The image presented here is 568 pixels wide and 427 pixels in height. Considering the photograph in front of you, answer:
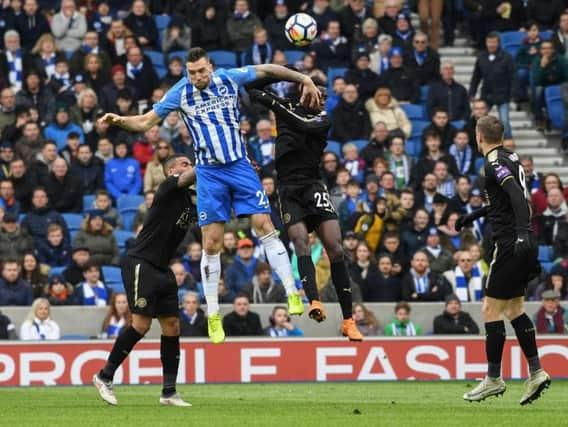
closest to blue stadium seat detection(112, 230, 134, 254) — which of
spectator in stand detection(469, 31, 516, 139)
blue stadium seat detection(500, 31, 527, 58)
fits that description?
spectator in stand detection(469, 31, 516, 139)

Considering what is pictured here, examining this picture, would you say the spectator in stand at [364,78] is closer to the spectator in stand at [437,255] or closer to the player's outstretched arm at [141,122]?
the spectator in stand at [437,255]

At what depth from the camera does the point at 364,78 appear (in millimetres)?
26328

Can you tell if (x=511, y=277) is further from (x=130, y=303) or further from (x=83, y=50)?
(x=83, y=50)

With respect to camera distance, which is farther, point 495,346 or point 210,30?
point 210,30

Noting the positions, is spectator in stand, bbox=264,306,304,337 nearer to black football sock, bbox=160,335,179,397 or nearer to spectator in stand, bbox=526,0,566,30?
black football sock, bbox=160,335,179,397

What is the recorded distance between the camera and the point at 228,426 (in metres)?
12.8

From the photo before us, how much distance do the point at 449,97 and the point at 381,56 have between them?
138 centimetres

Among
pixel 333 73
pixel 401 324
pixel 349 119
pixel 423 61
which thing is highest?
pixel 423 61

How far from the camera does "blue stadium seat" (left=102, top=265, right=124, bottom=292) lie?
22750 mm

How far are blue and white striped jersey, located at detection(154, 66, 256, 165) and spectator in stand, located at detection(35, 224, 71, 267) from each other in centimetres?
796

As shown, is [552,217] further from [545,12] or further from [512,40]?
[545,12]

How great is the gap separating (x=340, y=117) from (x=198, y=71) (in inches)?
423

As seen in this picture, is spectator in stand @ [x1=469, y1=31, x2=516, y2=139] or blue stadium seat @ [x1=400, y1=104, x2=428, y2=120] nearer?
blue stadium seat @ [x1=400, y1=104, x2=428, y2=120]

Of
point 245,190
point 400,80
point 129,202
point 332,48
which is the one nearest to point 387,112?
point 400,80
